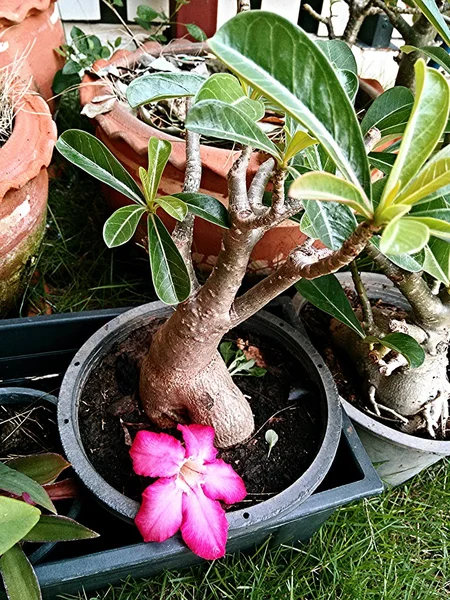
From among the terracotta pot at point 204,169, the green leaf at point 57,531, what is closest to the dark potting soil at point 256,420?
the green leaf at point 57,531

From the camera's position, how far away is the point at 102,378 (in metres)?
1.01

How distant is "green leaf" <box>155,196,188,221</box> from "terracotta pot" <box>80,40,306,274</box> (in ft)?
1.27

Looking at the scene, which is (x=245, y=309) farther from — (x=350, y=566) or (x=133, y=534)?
(x=350, y=566)

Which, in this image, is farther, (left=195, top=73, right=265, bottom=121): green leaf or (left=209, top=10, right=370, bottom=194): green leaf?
(left=195, top=73, right=265, bottom=121): green leaf

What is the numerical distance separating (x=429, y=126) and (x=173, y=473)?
575 millimetres

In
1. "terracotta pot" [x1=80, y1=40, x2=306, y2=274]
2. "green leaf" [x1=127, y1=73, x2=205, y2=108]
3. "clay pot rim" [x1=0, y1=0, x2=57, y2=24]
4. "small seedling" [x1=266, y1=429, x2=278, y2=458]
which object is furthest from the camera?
"clay pot rim" [x1=0, y1=0, x2=57, y2=24]

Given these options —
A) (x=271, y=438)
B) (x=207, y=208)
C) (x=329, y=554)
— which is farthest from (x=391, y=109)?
(x=329, y=554)

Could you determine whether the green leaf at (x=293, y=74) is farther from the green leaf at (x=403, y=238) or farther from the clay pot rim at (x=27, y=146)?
the clay pot rim at (x=27, y=146)

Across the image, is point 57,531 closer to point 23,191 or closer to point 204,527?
point 204,527

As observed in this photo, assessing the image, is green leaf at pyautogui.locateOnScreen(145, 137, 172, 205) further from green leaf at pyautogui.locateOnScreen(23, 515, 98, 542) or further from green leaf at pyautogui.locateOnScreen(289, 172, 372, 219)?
green leaf at pyautogui.locateOnScreen(23, 515, 98, 542)

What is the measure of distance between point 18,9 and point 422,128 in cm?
118

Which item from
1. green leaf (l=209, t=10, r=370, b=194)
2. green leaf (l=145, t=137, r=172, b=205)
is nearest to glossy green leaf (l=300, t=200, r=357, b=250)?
green leaf (l=209, t=10, r=370, b=194)

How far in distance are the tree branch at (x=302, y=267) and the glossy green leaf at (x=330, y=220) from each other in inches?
1.0

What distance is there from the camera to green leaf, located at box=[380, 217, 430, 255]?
1.37 ft
